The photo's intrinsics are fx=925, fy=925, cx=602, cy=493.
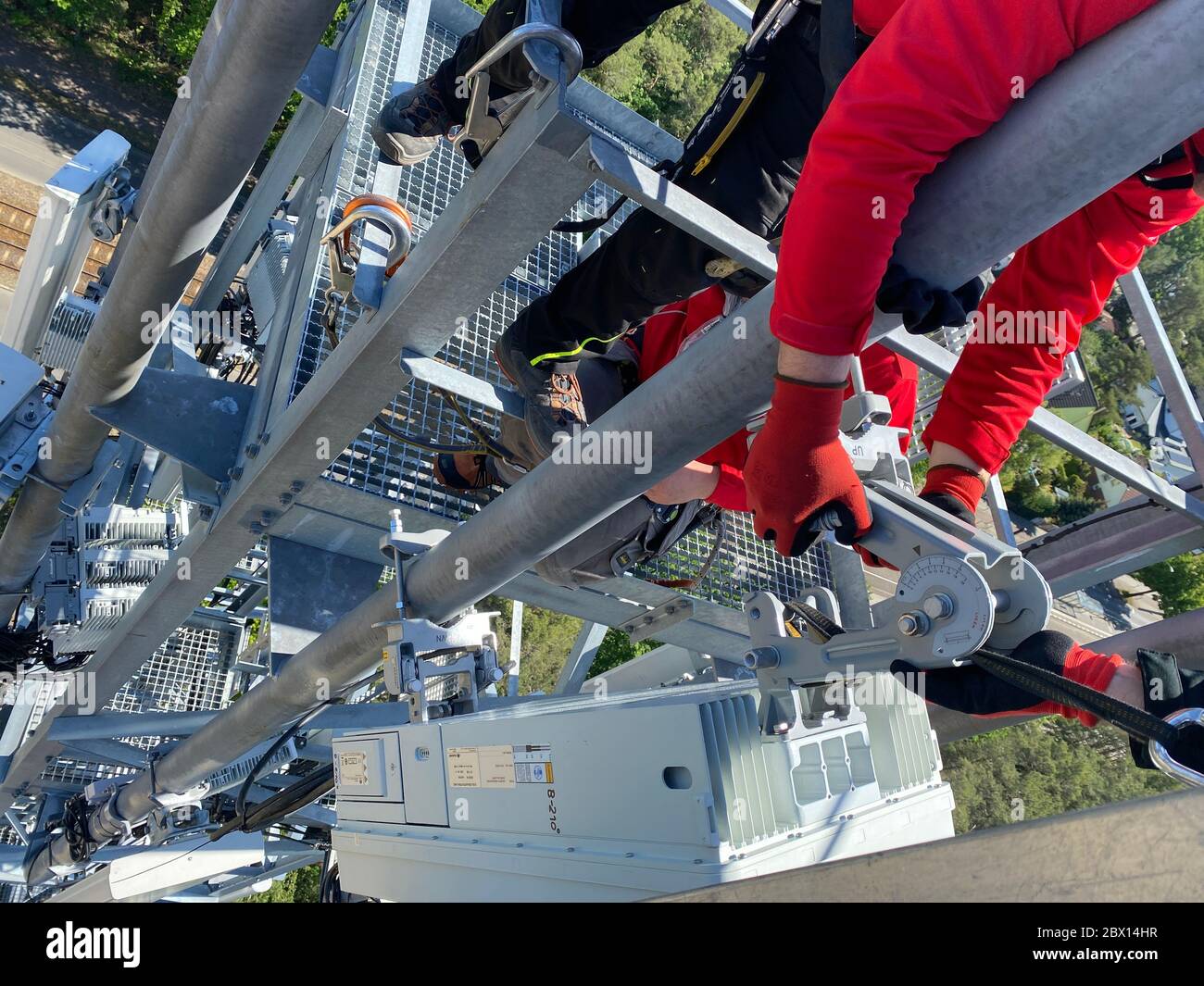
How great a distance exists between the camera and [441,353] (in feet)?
14.1

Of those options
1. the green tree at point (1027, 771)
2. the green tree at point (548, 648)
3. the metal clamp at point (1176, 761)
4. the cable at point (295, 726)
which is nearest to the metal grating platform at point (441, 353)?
the cable at point (295, 726)

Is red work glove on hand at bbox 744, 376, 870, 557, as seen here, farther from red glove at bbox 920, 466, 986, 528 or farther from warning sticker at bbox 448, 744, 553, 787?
warning sticker at bbox 448, 744, 553, 787

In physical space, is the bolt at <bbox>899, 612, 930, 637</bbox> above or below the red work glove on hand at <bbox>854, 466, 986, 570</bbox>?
below

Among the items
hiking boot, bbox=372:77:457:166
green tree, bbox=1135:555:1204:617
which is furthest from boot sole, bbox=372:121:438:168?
green tree, bbox=1135:555:1204:617

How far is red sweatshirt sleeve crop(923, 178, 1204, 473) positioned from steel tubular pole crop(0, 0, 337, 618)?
181 cm

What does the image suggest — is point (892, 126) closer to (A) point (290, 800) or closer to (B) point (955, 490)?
(B) point (955, 490)

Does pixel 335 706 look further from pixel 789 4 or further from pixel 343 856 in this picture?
pixel 789 4

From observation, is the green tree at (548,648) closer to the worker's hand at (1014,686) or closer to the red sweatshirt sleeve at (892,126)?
the worker's hand at (1014,686)

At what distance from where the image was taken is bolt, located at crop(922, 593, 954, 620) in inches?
70.4

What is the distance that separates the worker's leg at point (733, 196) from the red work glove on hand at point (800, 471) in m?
0.85

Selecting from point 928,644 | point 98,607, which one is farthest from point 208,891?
point 928,644

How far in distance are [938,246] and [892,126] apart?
0.20m

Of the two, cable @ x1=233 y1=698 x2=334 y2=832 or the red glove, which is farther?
cable @ x1=233 y1=698 x2=334 y2=832
